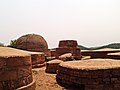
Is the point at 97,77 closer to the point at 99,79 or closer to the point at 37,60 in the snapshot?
the point at 99,79

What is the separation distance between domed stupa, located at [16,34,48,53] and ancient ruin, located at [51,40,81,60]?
224 cm

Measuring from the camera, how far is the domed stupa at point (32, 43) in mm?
15164

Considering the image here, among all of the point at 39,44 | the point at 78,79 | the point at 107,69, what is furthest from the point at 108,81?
the point at 39,44

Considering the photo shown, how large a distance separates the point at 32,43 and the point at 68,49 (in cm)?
324

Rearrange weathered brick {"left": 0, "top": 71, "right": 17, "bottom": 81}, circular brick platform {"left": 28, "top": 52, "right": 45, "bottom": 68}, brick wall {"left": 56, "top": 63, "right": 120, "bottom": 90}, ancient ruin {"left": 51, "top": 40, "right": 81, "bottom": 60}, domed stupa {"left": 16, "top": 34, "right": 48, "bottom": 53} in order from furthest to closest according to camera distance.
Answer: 1. domed stupa {"left": 16, "top": 34, "right": 48, "bottom": 53}
2. ancient ruin {"left": 51, "top": 40, "right": 81, "bottom": 60}
3. circular brick platform {"left": 28, "top": 52, "right": 45, "bottom": 68}
4. brick wall {"left": 56, "top": 63, "right": 120, "bottom": 90}
5. weathered brick {"left": 0, "top": 71, "right": 17, "bottom": 81}

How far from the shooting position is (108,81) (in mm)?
5762

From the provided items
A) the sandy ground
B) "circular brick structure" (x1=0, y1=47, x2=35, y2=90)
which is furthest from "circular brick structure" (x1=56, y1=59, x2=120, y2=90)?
"circular brick structure" (x1=0, y1=47, x2=35, y2=90)

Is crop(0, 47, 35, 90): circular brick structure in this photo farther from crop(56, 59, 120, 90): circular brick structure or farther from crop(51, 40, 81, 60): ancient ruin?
crop(51, 40, 81, 60): ancient ruin

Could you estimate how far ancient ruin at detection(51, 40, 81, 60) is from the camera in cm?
1320

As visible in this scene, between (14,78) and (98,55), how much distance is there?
9.38m

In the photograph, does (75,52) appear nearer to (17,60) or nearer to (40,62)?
(40,62)

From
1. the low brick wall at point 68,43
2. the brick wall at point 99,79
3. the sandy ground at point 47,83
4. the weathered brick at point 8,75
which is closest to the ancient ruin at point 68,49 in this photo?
the low brick wall at point 68,43

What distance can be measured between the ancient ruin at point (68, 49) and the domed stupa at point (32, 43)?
2235mm

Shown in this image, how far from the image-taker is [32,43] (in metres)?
15.2
